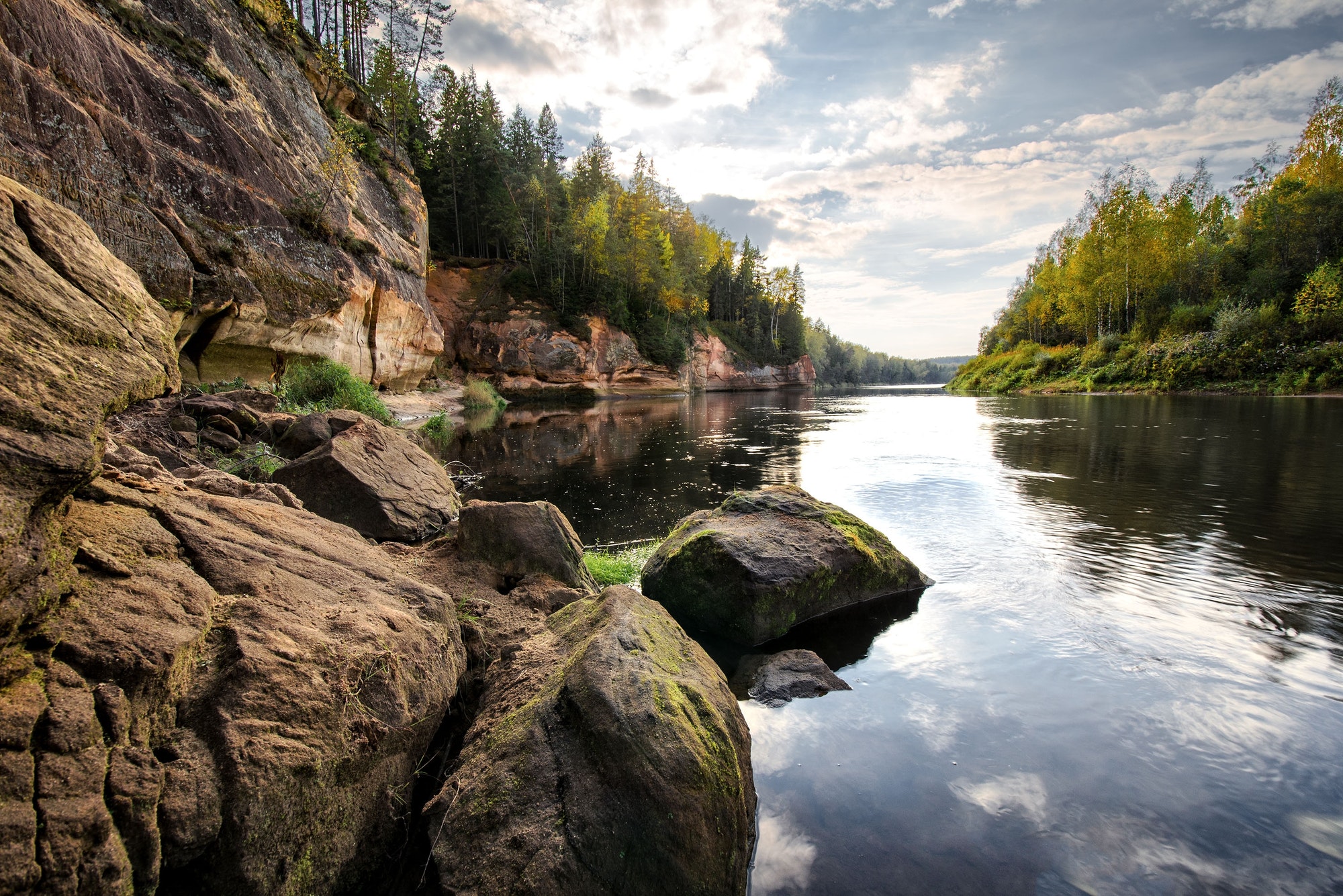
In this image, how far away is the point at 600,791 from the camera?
2.72 metres

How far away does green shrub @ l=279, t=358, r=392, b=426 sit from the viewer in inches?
606

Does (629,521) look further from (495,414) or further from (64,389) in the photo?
(495,414)

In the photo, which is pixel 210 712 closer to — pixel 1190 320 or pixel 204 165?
pixel 204 165

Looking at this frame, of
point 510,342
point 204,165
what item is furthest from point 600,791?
point 510,342

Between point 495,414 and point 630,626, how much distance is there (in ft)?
89.1

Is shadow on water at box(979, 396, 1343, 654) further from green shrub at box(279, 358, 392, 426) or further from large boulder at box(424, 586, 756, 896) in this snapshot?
green shrub at box(279, 358, 392, 426)

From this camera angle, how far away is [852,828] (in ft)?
11.6

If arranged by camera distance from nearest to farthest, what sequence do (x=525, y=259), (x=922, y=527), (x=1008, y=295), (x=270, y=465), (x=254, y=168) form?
(x=270, y=465), (x=922, y=527), (x=254, y=168), (x=525, y=259), (x=1008, y=295)

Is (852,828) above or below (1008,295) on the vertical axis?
below

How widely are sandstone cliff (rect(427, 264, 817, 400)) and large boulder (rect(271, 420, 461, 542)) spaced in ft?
101

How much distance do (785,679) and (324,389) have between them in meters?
16.5

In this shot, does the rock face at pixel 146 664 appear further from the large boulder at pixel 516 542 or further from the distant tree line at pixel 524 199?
the distant tree line at pixel 524 199

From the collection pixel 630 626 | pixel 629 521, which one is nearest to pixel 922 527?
pixel 629 521

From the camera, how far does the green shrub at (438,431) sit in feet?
60.1
